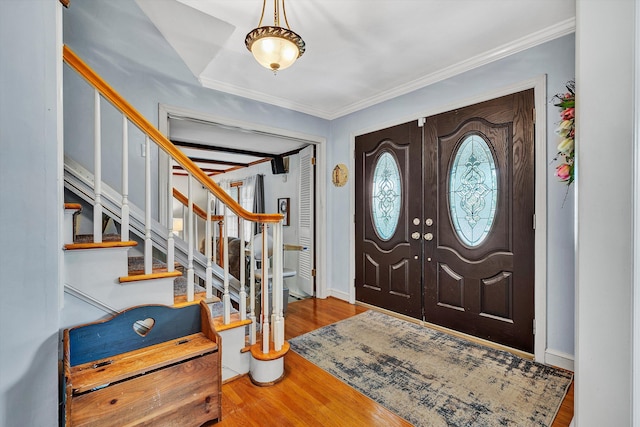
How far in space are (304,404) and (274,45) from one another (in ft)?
7.07

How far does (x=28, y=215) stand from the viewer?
1.00 metres

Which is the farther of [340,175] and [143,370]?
[340,175]

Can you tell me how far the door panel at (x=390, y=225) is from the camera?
9.82ft

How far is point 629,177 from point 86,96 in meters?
3.19

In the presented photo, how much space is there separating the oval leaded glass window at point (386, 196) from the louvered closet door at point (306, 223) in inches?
39.4

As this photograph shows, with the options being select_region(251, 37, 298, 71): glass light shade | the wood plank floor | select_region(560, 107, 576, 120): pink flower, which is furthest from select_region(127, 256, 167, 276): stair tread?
select_region(560, 107, 576, 120): pink flower

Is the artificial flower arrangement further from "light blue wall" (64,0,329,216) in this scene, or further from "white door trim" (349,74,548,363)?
"light blue wall" (64,0,329,216)

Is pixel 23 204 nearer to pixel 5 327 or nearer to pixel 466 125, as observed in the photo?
pixel 5 327

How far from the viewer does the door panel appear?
299 centimetres

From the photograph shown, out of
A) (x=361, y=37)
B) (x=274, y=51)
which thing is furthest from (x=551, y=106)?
(x=274, y=51)

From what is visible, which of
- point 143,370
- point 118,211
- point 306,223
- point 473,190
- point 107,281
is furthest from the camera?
point 306,223

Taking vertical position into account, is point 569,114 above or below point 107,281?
above

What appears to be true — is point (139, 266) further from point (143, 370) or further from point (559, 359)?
point (559, 359)

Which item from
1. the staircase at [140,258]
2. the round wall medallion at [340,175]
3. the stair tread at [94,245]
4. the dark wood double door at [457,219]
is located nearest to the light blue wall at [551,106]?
the dark wood double door at [457,219]
